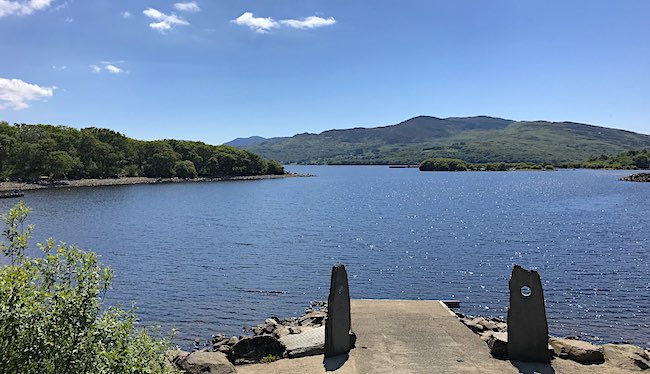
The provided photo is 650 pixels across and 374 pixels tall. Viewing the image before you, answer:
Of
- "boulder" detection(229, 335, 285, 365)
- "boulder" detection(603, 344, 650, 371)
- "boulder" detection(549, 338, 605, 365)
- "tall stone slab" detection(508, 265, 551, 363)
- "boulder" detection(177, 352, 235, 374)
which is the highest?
"tall stone slab" detection(508, 265, 551, 363)

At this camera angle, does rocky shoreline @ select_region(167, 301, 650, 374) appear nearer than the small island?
Yes

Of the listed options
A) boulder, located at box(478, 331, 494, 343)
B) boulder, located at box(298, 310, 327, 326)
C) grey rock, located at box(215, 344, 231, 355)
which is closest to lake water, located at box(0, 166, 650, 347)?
grey rock, located at box(215, 344, 231, 355)

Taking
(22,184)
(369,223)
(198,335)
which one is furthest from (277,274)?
(22,184)

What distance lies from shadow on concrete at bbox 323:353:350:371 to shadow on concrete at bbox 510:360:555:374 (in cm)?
424

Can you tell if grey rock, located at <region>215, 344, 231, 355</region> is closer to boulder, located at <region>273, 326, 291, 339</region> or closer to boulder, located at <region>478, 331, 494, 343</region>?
boulder, located at <region>273, 326, 291, 339</region>

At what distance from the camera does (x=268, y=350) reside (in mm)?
14820

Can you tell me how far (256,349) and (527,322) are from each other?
7.71 m

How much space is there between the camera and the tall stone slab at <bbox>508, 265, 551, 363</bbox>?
41.2 feet

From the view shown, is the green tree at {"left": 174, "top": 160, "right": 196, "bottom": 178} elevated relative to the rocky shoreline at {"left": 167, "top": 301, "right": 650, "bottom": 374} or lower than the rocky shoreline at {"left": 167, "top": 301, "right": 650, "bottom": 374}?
elevated

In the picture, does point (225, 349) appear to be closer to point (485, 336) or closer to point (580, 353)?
point (485, 336)

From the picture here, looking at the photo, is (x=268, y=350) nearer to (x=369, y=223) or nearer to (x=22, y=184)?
(x=369, y=223)

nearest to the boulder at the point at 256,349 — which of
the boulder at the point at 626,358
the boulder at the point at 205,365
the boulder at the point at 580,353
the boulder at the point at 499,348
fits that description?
the boulder at the point at 205,365

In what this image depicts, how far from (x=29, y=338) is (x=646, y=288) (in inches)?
1298

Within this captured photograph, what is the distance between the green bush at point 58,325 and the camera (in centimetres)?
647
